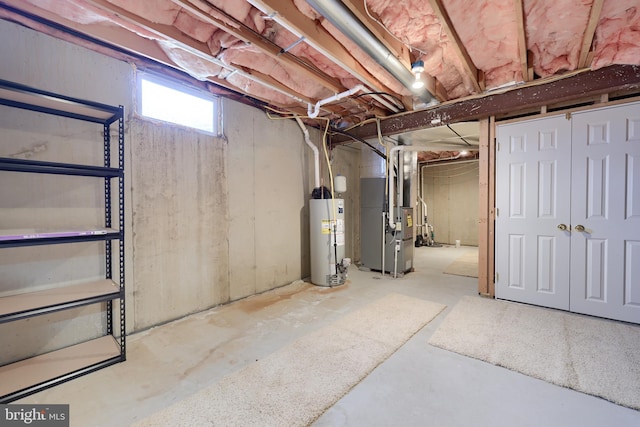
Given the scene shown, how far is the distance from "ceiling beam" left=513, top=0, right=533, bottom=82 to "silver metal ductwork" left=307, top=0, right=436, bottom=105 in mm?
805

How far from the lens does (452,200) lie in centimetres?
770

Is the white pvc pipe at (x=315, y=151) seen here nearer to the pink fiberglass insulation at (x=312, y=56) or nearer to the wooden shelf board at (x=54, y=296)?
the pink fiberglass insulation at (x=312, y=56)

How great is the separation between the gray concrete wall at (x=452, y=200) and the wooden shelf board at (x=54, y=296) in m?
7.67

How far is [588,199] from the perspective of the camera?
8.88ft

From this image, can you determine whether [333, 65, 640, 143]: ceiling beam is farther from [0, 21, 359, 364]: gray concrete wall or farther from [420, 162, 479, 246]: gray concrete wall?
[420, 162, 479, 246]: gray concrete wall

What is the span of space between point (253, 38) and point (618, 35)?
9.12ft

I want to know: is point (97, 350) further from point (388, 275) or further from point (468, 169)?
point (468, 169)

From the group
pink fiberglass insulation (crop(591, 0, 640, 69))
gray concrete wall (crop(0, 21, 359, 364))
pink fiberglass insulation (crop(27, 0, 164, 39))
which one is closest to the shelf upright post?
gray concrete wall (crop(0, 21, 359, 364))

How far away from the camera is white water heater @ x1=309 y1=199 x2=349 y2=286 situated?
3.71 meters

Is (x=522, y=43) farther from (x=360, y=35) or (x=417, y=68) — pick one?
(x=360, y=35)

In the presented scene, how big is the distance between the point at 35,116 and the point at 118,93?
1.91 ft

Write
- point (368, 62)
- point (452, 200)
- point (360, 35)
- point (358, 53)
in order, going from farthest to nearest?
point (452, 200) → point (368, 62) → point (358, 53) → point (360, 35)

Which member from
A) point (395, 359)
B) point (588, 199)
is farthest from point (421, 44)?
point (395, 359)

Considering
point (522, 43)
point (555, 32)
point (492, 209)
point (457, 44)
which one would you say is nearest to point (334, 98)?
point (457, 44)
